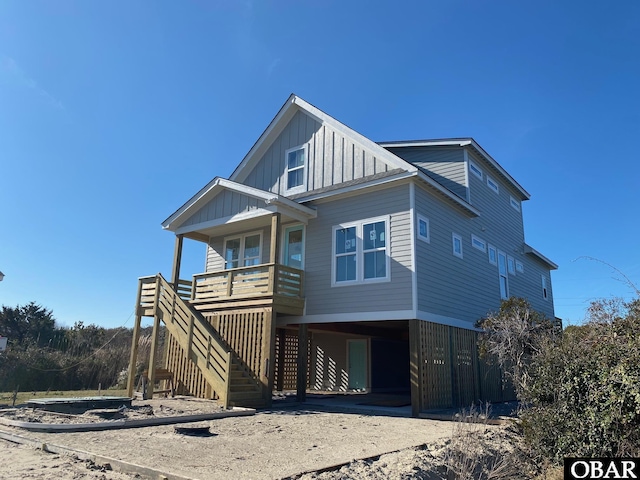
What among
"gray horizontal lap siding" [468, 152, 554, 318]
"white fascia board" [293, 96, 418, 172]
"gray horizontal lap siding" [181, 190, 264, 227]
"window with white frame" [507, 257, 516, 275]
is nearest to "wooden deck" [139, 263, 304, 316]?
"gray horizontal lap siding" [181, 190, 264, 227]

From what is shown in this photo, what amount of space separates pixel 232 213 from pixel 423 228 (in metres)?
6.02

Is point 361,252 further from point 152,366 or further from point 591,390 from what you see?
point 591,390

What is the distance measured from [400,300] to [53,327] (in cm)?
2982

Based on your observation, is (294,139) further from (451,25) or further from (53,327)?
(53,327)

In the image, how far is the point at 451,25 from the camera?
1388 centimetres

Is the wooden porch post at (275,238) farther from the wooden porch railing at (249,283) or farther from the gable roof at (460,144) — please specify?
the gable roof at (460,144)

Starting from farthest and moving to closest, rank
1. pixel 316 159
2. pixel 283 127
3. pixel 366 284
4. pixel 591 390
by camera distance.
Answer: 1. pixel 283 127
2. pixel 316 159
3. pixel 366 284
4. pixel 591 390

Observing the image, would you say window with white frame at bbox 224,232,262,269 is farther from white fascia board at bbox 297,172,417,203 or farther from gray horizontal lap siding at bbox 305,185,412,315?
white fascia board at bbox 297,172,417,203

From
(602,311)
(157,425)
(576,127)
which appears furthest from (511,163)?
(157,425)

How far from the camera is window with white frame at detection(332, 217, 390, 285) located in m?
13.1

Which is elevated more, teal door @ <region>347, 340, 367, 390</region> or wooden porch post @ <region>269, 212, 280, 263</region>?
wooden porch post @ <region>269, 212, 280, 263</region>

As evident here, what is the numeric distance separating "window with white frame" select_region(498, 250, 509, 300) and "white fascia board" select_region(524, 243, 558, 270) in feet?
9.28

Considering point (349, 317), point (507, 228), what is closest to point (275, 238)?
point (349, 317)

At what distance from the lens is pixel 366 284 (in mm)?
13133
